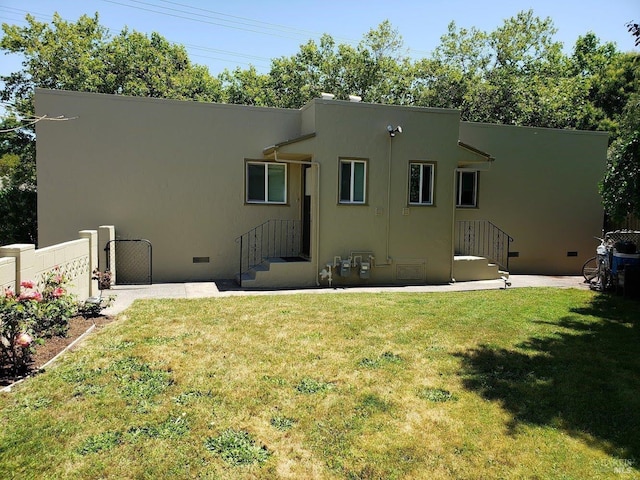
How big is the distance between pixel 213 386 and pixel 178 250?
7.14 m

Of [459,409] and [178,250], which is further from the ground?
[178,250]

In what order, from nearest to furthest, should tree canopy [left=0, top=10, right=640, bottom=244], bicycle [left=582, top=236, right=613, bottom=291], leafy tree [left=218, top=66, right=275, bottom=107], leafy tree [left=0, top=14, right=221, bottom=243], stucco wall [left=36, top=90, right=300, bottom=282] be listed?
bicycle [left=582, top=236, right=613, bottom=291]
stucco wall [left=36, top=90, right=300, bottom=282]
leafy tree [left=0, top=14, right=221, bottom=243]
tree canopy [left=0, top=10, right=640, bottom=244]
leafy tree [left=218, top=66, right=275, bottom=107]

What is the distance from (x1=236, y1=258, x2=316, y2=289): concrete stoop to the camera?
34.1ft

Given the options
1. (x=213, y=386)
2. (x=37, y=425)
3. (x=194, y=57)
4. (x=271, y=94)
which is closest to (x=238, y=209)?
(x=213, y=386)

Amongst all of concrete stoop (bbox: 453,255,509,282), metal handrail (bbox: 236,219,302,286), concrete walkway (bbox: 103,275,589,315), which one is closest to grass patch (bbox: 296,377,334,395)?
concrete walkway (bbox: 103,275,589,315)

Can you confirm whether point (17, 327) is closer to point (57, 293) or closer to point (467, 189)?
point (57, 293)

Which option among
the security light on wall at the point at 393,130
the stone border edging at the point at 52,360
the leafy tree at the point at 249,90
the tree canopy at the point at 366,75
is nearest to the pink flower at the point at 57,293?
the stone border edging at the point at 52,360

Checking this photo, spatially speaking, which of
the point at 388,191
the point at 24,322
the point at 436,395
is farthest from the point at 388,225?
the point at 24,322

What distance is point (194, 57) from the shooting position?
2409 cm

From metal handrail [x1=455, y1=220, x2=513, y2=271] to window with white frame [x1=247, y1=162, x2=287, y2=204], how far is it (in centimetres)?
530

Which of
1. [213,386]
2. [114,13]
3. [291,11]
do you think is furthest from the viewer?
[114,13]

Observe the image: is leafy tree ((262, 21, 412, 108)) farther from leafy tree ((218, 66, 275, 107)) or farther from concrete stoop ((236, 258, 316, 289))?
concrete stoop ((236, 258, 316, 289))

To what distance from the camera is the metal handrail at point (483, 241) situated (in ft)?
43.2

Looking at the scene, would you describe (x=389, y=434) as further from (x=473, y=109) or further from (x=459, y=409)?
(x=473, y=109)
